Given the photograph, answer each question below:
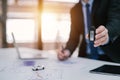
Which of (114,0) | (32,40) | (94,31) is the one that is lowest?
(32,40)

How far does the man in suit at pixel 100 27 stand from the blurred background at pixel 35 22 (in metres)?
2.30

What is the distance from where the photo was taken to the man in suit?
173cm

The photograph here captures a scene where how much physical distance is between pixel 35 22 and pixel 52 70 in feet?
10.4

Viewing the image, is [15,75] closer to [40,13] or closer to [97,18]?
[97,18]

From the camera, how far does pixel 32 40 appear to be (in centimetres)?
505

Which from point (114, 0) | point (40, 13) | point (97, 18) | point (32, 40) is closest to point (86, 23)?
point (97, 18)

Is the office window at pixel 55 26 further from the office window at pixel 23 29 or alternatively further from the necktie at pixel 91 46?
the necktie at pixel 91 46

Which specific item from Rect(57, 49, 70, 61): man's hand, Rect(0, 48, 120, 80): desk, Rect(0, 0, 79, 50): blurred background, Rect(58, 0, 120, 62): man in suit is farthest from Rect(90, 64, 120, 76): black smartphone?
Rect(0, 0, 79, 50): blurred background

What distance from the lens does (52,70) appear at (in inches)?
65.9

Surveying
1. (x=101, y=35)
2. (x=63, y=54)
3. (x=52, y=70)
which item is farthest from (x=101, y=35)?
(x=63, y=54)

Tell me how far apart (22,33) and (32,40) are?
236 mm

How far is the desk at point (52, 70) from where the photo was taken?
1.48m

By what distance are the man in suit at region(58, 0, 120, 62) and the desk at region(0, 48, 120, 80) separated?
0.15 metres

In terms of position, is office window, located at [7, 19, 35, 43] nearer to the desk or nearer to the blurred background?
the blurred background
